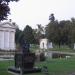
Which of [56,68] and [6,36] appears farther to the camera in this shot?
[6,36]

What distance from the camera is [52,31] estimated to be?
82125mm

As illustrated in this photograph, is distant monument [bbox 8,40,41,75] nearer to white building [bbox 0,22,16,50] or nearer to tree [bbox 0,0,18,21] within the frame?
tree [bbox 0,0,18,21]

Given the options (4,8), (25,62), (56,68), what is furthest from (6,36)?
(4,8)

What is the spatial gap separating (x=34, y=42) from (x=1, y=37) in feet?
138

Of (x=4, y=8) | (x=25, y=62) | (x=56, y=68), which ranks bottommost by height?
(x=56, y=68)

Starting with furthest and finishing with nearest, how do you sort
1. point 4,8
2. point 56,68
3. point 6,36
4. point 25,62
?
point 6,36, point 56,68, point 25,62, point 4,8

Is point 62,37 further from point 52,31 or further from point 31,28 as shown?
point 31,28

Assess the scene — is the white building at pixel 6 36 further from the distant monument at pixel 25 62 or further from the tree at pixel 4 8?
the tree at pixel 4 8

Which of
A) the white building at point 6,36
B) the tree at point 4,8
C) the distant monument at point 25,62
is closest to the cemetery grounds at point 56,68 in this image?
the distant monument at point 25,62

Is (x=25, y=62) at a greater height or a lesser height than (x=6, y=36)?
lesser

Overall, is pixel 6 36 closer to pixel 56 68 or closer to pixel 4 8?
pixel 56 68

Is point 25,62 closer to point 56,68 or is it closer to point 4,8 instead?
point 56,68

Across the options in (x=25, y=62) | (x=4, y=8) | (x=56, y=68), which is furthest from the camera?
(x=56, y=68)

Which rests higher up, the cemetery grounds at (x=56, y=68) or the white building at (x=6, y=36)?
the white building at (x=6, y=36)
